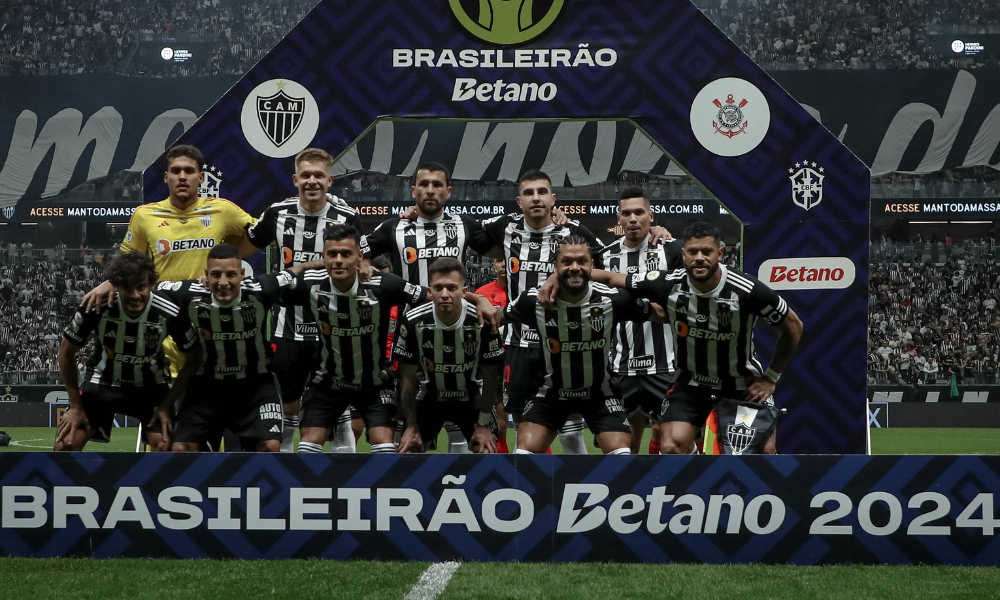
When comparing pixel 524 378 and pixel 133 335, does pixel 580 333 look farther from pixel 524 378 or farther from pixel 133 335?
pixel 133 335

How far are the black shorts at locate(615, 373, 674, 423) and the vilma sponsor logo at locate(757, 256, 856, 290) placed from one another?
1.08 metres

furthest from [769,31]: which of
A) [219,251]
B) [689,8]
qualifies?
[219,251]

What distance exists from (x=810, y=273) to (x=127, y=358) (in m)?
4.49

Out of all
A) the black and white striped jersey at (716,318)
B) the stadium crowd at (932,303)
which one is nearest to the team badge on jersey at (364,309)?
the black and white striped jersey at (716,318)

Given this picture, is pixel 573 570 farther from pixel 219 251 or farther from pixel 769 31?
pixel 769 31

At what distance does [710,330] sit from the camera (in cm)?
522

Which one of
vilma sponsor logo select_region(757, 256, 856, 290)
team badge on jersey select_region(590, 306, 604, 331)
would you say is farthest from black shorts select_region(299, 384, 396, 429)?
vilma sponsor logo select_region(757, 256, 856, 290)

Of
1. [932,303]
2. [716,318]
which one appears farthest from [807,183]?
[932,303]

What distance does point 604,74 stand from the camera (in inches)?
259

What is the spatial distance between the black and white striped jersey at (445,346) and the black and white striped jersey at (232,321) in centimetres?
74

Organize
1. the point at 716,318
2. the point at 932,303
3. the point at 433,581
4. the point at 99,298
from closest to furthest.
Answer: the point at 433,581 < the point at 99,298 < the point at 716,318 < the point at 932,303

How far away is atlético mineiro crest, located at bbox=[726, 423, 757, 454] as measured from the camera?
5156 millimetres

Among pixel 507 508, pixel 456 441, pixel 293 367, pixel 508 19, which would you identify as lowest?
pixel 507 508

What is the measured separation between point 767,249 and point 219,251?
372cm
